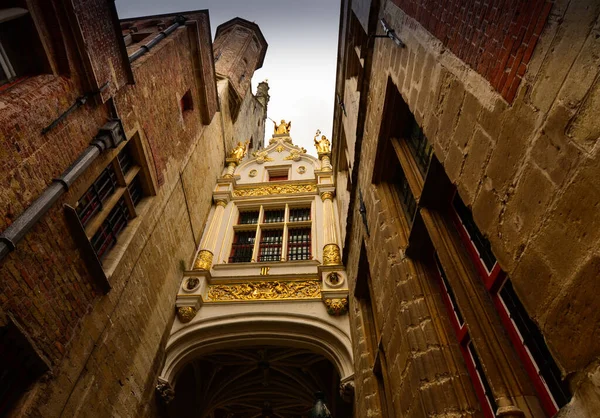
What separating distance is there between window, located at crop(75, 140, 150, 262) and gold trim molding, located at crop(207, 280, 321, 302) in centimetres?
266

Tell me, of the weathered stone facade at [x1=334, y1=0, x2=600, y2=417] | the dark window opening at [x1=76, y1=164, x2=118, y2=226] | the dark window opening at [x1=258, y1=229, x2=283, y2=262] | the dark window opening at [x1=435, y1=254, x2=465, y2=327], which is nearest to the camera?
the weathered stone facade at [x1=334, y1=0, x2=600, y2=417]

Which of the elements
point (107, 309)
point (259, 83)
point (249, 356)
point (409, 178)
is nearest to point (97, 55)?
point (107, 309)

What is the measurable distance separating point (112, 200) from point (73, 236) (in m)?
1.22

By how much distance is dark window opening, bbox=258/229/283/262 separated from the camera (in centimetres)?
916

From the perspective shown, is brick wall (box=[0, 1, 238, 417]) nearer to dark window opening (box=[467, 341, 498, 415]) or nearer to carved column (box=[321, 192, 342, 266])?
carved column (box=[321, 192, 342, 266])

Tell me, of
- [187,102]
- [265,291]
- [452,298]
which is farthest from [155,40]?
[452,298]

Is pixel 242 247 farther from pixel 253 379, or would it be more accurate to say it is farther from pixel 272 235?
pixel 253 379

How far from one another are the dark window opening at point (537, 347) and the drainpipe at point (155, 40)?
22.7 ft

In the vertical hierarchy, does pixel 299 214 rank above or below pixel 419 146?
above

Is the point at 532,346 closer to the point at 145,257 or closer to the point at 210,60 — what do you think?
the point at 145,257

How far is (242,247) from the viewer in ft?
31.5

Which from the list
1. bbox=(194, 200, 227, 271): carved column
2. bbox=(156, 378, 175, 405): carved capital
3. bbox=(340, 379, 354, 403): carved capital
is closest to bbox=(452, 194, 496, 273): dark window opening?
bbox=(340, 379, 354, 403): carved capital

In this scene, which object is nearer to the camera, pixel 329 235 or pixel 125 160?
pixel 125 160

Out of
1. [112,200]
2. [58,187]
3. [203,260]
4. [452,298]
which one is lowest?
[452,298]
